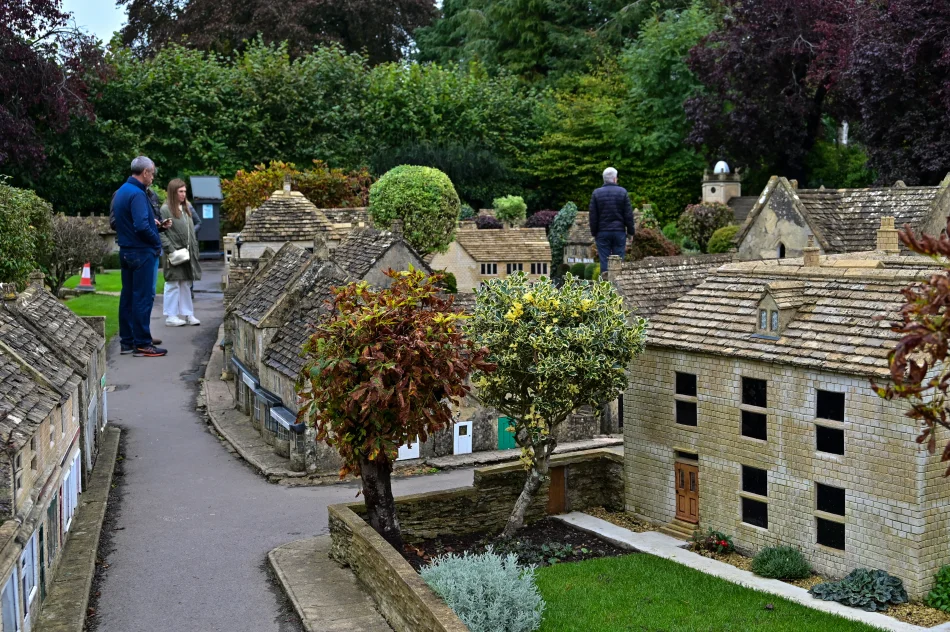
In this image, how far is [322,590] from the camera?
1580cm

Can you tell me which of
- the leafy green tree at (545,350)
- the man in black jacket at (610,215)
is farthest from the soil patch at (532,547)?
the man in black jacket at (610,215)

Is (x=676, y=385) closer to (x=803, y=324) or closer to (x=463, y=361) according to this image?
(x=803, y=324)

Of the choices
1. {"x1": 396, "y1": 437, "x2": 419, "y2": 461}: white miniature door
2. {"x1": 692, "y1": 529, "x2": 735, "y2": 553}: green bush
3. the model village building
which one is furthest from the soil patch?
the model village building

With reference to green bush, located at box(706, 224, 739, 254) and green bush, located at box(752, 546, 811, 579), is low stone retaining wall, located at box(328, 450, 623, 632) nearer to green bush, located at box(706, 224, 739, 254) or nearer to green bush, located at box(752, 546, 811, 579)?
green bush, located at box(752, 546, 811, 579)

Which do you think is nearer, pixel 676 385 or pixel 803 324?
pixel 803 324

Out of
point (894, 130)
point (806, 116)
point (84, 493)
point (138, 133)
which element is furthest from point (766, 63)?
point (84, 493)

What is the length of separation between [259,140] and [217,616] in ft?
150

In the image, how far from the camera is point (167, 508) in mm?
19203

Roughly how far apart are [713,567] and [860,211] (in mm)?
16884

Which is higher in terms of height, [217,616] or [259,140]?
[259,140]

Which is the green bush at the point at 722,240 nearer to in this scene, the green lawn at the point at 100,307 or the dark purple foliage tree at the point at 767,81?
the dark purple foliage tree at the point at 767,81

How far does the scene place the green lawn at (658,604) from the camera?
48.5 ft

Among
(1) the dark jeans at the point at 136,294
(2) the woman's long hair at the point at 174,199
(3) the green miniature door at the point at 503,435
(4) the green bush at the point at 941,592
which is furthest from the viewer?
(2) the woman's long hair at the point at 174,199

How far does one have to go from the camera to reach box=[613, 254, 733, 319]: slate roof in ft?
79.5
